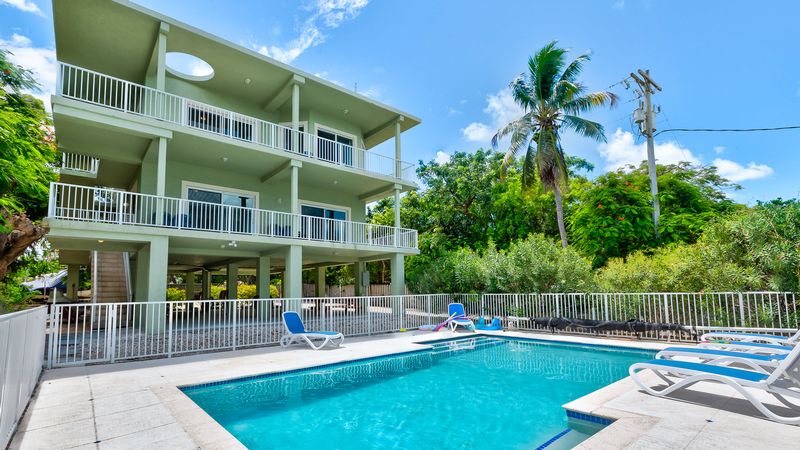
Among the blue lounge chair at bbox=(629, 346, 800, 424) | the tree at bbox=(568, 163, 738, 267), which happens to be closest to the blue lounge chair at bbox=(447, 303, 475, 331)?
the tree at bbox=(568, 163, 738, 267)

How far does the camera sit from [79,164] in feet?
51.6

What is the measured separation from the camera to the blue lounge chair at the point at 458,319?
13352 mm

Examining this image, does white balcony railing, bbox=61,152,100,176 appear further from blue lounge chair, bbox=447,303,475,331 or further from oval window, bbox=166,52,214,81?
blue lounge chair, bbox=447,303,475,331

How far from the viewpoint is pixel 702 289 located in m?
10.6

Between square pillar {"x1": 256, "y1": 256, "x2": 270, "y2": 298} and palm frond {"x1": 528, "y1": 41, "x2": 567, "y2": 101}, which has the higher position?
palm frond {"x1": 528, "y1": 41, "x2": 567, "y2": 101}

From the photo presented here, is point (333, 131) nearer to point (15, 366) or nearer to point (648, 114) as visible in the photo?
point (15, 366)

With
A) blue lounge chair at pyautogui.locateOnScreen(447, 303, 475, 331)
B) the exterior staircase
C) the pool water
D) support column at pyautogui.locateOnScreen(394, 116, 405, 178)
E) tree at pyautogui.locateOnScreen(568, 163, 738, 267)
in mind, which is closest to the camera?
the pool water

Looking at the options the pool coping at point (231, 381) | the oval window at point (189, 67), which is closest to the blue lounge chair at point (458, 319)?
the pool coping at point (231, 381)

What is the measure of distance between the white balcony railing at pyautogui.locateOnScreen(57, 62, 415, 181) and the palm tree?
5811 mm

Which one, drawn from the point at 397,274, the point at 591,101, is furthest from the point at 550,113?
the point at 397,274

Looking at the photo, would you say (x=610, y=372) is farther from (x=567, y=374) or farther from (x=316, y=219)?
(x=316, y=219)

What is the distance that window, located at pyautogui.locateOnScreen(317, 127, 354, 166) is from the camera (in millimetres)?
16016

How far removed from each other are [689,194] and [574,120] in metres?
8.90

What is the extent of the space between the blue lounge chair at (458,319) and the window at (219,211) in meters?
7.73
